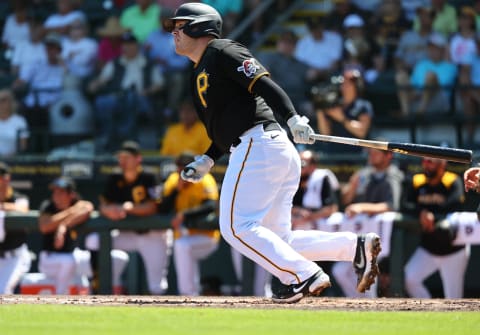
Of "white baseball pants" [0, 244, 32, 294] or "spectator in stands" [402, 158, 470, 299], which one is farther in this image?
"white baseball pants" [0, 244, 32, 294]

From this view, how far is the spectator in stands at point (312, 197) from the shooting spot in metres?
10.6

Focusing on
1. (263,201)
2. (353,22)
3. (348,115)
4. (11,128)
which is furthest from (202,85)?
(11,128)

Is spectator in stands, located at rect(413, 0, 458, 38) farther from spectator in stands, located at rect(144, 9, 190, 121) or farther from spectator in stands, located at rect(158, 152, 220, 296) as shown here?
spectator in stands, located at rect(158, 152, 220, 296)

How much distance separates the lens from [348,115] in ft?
37.9

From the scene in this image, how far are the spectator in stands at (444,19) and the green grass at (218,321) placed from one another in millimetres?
7166

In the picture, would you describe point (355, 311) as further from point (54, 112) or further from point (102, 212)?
point (54, 112)

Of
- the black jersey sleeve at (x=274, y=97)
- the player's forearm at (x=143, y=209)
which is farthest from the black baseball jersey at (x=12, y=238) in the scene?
the black jersey sleeve at (x=274, y=97)

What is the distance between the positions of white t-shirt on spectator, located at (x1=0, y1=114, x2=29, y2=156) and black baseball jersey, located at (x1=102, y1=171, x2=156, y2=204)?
2217mm

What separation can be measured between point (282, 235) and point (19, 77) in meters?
8.74

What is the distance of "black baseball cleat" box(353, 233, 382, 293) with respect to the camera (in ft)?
23.4

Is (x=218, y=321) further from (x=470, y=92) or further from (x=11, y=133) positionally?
(x=11, y=133)

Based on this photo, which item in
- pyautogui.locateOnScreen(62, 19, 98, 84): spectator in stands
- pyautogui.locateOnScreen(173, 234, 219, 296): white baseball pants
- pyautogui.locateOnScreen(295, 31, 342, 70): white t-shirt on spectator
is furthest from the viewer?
pyautogui.locateOnScreen(62, 19, 98, 84): spectator in stands

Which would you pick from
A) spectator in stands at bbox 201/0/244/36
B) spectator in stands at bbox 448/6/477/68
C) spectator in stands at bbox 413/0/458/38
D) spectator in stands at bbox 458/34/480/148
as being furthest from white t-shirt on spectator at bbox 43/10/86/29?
spectator in stands at bbox 458/34/480/148

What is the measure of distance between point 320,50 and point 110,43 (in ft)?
9.60
